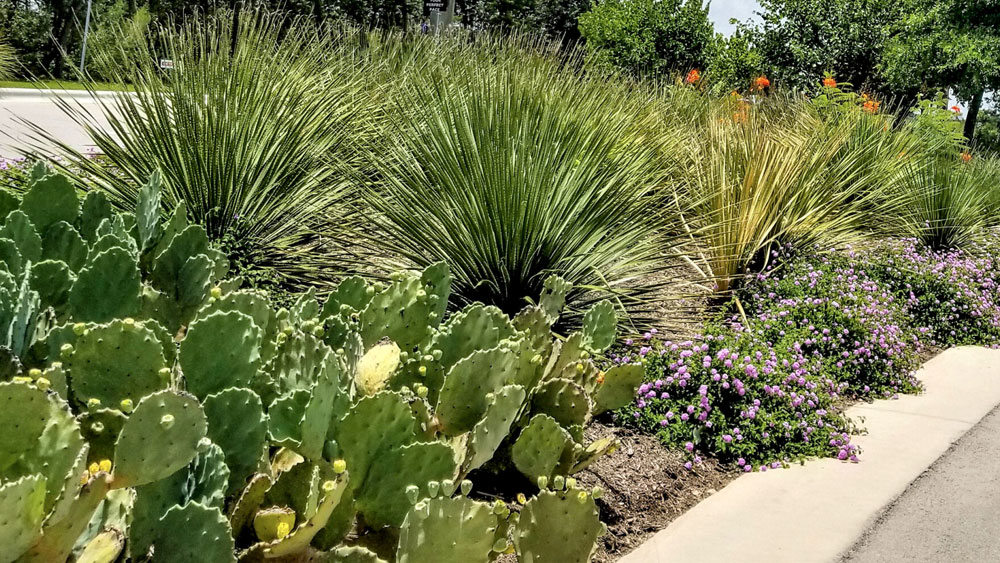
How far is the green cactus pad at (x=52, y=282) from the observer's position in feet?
7.73

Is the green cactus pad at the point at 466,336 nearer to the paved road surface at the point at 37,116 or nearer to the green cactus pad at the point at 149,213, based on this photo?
the green cactus pad at the point at 149,213

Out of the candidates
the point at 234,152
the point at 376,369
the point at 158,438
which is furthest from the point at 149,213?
the point at 234,152

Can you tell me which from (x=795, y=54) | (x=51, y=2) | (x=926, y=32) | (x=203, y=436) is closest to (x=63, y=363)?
(x=203, y=436)

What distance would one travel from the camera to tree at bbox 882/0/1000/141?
66.8 ft

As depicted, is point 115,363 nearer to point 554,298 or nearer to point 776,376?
point 554,298

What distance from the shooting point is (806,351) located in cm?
554

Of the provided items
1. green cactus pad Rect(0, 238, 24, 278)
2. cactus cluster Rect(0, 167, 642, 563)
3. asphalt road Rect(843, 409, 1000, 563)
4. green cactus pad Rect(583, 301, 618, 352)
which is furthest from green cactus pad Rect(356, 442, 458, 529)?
asphalt road Rect(843, 409, 1000, 563)

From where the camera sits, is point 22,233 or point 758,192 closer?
point 22,233

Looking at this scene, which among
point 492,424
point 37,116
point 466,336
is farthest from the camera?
point 37,116

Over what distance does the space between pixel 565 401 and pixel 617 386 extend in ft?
1.65

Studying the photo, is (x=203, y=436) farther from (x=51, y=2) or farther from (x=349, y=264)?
(x=51, y=2)

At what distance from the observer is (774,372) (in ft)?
15.2

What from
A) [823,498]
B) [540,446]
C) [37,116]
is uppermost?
[540,446]

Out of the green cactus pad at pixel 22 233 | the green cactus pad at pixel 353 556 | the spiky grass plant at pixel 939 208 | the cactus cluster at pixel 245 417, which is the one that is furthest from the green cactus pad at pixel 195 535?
the spiky grass plant at pixel 939 208
